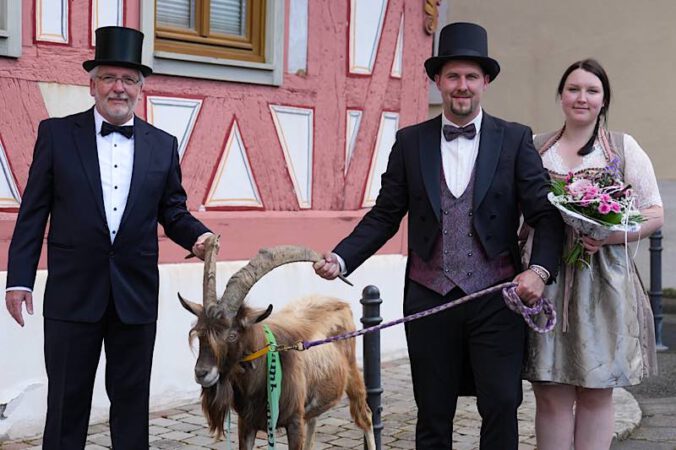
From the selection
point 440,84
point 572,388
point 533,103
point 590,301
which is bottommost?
point 572,388

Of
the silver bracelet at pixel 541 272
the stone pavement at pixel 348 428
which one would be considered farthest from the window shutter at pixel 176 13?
the silver bracelet at pixel 541 272

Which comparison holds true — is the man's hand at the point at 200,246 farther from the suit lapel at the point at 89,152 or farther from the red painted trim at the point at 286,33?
the red painted trim at the point at 286,33

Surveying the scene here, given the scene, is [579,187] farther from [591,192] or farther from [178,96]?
[178,96]

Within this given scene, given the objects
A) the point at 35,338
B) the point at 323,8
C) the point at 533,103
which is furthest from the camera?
the point at 533,103

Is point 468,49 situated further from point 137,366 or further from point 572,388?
point 137,366

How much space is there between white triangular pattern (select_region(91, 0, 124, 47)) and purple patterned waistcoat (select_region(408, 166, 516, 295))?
353 cm

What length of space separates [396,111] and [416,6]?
41.0 inches

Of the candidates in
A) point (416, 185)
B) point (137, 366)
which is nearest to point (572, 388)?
point (416, 185)

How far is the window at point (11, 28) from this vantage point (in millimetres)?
6234

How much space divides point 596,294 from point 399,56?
5.17m

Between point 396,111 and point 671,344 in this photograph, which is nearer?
point 396,111

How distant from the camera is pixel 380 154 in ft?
29.6

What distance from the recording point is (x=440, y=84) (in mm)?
4262

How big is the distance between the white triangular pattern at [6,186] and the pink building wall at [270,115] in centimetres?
3
